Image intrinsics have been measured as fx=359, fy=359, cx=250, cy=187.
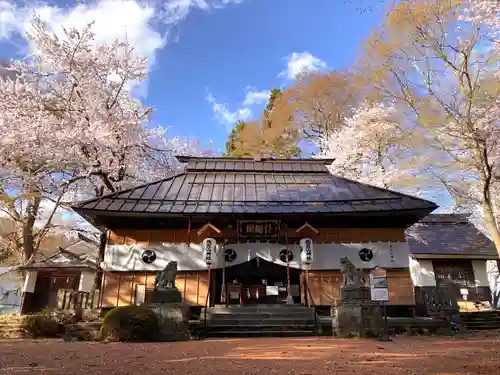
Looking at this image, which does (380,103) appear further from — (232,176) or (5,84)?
(5,84)

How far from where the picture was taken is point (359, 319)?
9.75m

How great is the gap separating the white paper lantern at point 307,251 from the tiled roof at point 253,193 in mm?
1127

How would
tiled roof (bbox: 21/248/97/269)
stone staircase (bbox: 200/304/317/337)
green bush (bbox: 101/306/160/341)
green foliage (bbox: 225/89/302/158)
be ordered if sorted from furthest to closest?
green foliage (bbox: 225/89/302/158) → tiled roof (bbox: 21/248/97/269) → stone staircase (bbox: 200/304/317/337) → green bush (bbox: 101/306/160/341)

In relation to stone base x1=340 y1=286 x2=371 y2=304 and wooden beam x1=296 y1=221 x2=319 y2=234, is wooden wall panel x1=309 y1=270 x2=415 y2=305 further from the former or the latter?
stone base x1=340 y1=286 x2=371 y2=304

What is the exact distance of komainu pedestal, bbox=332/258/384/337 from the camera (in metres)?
9.69

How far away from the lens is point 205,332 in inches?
412

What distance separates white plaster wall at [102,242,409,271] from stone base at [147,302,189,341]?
3.48 metres

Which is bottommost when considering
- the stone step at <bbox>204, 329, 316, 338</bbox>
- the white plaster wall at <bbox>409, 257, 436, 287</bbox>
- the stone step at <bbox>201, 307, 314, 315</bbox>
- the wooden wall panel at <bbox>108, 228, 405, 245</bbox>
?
the stone step at <bbox>204, 329, 316, 338</bbox>

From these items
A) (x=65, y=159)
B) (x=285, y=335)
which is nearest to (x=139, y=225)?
(x=65, y=159)

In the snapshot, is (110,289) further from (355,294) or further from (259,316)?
(355,294)

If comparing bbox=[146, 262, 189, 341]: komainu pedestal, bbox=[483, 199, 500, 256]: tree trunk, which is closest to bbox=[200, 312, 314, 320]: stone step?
bbox=[146, 262, 189, 341]: komainu pedestal

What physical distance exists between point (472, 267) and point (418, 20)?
13.8 m

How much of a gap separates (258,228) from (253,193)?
2.04 metres

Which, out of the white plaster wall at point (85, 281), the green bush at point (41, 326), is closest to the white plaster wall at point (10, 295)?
the white plaster wall at point (85, 281)
